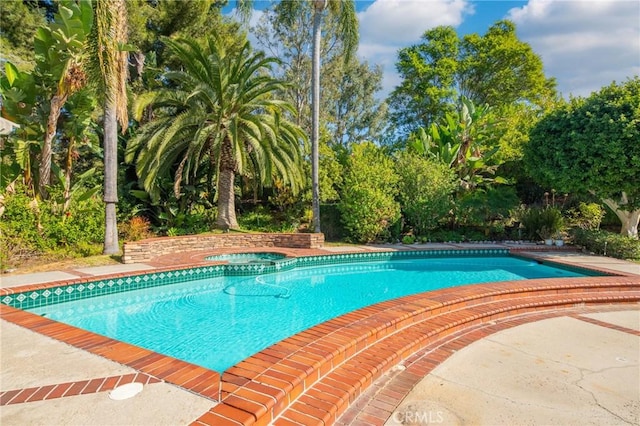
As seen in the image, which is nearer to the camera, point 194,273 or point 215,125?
point 194,273

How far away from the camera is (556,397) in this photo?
3246mm

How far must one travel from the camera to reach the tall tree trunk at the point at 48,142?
10.0m

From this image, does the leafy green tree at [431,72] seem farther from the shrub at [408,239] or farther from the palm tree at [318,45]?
the shrub at [408,239]

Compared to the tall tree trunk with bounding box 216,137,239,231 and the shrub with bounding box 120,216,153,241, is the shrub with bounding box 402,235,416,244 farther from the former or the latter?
the shrub with bounding box 120,216,153,241

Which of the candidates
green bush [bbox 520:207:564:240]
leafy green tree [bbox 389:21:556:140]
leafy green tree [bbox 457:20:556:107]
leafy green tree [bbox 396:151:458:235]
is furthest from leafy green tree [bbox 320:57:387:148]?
green bush [bbox 520:207:564:240]

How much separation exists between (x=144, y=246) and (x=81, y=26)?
18.7 ft

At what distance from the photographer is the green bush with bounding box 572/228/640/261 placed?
11555 mm

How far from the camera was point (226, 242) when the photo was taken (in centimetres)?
1320

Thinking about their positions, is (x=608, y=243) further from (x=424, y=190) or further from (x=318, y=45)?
(x=318, y=45)

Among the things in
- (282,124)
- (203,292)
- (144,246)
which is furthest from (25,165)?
(282,124)

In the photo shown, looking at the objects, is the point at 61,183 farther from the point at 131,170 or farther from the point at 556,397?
the point at 556,397

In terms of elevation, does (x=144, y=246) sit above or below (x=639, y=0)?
below

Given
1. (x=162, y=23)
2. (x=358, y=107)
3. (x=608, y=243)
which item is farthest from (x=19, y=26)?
(x=608, y=243)

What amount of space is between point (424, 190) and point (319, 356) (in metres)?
12.9
